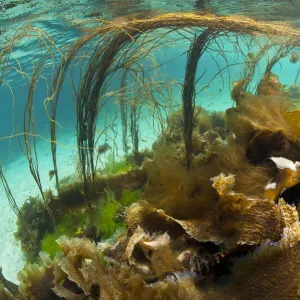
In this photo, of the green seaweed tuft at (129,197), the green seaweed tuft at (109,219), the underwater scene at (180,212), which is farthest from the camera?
the green seaweed tuft at (129,197)

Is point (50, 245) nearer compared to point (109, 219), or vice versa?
point (109, 219)

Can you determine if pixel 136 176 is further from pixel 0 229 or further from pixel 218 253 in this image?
pixel 0 229

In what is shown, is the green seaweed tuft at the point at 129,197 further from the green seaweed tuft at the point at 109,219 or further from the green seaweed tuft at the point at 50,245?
the green seaweed tuft at the point at 50,245

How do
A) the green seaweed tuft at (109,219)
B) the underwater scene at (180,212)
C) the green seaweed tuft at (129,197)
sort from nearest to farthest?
the underwater scene at (180,212) → the green seaweed tuft at (109,219) → the green seaweed tuft at (129,197)

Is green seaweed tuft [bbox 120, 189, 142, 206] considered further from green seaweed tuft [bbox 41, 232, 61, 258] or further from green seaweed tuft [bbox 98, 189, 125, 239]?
green seaweed tuft [bbox 41, 232, 61, 258]

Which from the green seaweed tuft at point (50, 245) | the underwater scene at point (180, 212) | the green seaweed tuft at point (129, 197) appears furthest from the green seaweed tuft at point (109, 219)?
the green seaweed tuft at point (50, 245)

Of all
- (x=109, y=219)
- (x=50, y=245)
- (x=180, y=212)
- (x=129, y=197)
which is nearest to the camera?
(x=180, y=212)

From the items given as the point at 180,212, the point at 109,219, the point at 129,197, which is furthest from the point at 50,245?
the point at 180,212

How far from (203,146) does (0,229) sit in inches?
261

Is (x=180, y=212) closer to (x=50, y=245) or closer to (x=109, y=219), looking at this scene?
(x=109, y=219)

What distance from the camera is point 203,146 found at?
4.75 meters

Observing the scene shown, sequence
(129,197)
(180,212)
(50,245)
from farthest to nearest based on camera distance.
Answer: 1. (129,197)
2. (50,245)
3. (180,212)

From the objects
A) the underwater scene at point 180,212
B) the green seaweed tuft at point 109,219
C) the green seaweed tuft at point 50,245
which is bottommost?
the green seaweed tuft at point 50,245

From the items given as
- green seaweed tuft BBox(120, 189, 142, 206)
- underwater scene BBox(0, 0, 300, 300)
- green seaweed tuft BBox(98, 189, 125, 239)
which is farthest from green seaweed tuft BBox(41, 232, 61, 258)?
green seaweed tuft BBox(120, 189, 142, 206)
